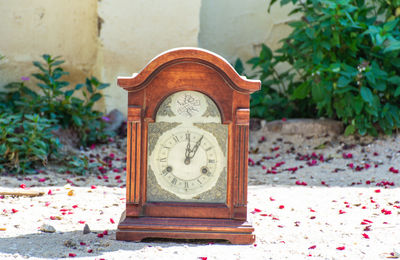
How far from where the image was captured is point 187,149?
2379mm

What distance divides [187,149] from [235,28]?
321 cm

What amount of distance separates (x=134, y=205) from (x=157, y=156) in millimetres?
228

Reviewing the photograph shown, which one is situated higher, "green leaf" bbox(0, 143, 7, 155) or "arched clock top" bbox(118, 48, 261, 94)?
"arched clock top" bbox(118, 48, 261, 94)

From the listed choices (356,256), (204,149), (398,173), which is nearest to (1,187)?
(204,149)

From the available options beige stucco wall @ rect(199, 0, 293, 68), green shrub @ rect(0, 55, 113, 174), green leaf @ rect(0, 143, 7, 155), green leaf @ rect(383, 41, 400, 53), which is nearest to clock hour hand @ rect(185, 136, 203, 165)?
green shrub @ rect(0, 55, 113, 174)

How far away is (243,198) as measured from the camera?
2.35 meters

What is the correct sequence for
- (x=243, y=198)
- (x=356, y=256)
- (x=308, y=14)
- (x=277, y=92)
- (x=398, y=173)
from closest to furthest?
(x=356, y=256) → (x=243, y=198) → (x=398, y=173) → (x=308, y=14) → (x=277, y=92)

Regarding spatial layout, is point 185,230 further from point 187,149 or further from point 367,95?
point 367,95

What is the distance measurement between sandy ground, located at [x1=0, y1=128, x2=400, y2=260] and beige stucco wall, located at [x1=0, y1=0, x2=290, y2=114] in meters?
0.76

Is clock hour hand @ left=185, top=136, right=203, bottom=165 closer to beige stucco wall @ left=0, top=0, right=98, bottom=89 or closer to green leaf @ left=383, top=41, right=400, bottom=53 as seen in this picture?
green leaf @ left=383, top=41, right=400, bottom=53

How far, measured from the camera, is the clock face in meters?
2.36

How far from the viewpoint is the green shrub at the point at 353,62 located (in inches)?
159

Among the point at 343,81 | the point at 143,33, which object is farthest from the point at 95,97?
the point at 343,81

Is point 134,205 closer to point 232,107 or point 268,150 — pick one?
point 232,107
